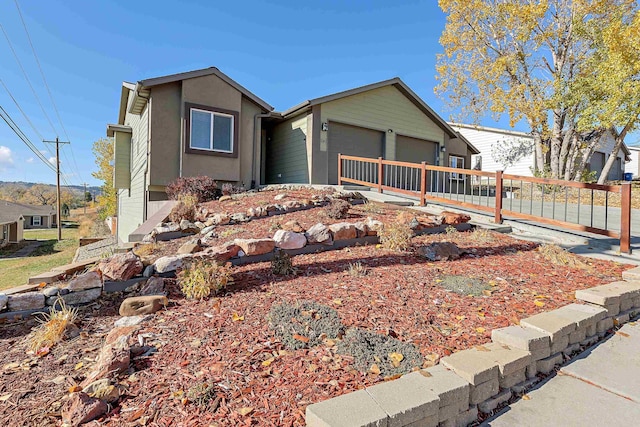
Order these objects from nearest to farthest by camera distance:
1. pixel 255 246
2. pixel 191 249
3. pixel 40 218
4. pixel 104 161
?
pixel 255 246, pixel 191 249, pixel 104 161, pixel 40 218

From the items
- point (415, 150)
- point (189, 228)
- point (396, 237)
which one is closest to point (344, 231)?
point (396, 237)

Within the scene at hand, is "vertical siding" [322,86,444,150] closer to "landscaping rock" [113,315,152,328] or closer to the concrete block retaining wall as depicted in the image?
"landscaping rock" [113,315,152,328]

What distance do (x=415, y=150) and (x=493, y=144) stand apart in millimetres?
10784

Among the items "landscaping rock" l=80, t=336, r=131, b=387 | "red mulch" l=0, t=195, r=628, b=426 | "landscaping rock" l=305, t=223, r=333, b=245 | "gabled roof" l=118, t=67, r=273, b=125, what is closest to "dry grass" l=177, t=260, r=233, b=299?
"red mulch" l=0, t=195, r=628, b=426

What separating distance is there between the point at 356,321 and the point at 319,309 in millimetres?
336

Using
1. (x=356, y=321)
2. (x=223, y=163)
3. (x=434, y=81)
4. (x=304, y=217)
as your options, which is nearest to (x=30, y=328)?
(x=356, y=321)

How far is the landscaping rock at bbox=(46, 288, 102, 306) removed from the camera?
308 centimetres

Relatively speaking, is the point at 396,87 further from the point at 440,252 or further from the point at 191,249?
the point at 191,249

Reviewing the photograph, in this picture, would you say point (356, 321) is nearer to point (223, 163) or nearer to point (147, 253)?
point (147, 253)

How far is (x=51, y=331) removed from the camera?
255cm

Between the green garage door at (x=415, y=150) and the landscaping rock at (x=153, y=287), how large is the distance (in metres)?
11.6

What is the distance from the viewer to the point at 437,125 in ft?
47.9

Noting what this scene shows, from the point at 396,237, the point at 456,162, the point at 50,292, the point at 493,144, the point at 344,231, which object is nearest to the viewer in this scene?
the point at 50,292

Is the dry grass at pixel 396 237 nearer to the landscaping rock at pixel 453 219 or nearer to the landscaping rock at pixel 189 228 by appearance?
the landscaping rock at pixel 453 219
